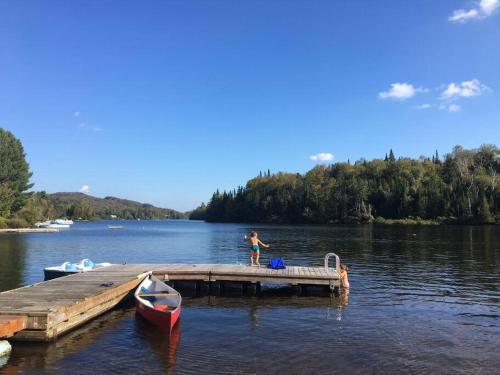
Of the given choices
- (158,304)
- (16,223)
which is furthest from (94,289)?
(16,223)

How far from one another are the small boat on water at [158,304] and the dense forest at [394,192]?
11512 cm

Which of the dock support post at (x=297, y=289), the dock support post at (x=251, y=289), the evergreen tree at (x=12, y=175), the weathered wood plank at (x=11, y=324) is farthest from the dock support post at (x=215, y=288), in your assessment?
the evergreen tree at (x=12, y=175)

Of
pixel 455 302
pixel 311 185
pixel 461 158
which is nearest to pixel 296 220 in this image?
pixel 311 185

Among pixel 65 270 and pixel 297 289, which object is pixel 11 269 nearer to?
pixel 65 270

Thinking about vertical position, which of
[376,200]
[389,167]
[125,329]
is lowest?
[125,329]

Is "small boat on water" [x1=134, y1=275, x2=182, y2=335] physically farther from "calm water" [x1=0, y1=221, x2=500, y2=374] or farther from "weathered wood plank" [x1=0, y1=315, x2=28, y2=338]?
"weathered wood plank" [x1=0, y1=315, x2=28, y2=338]

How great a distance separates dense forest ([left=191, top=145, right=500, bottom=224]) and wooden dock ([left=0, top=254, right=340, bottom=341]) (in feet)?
357

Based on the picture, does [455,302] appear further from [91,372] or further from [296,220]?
[296,220]

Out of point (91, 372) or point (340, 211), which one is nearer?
point (91, 372)

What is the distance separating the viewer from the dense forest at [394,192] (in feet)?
400

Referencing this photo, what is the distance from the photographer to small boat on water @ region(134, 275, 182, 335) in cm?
1503

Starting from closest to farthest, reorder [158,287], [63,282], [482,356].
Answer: [482,356] → [158,287] → [63,282]

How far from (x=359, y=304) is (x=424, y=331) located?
471cm

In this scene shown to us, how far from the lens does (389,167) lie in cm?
16000
